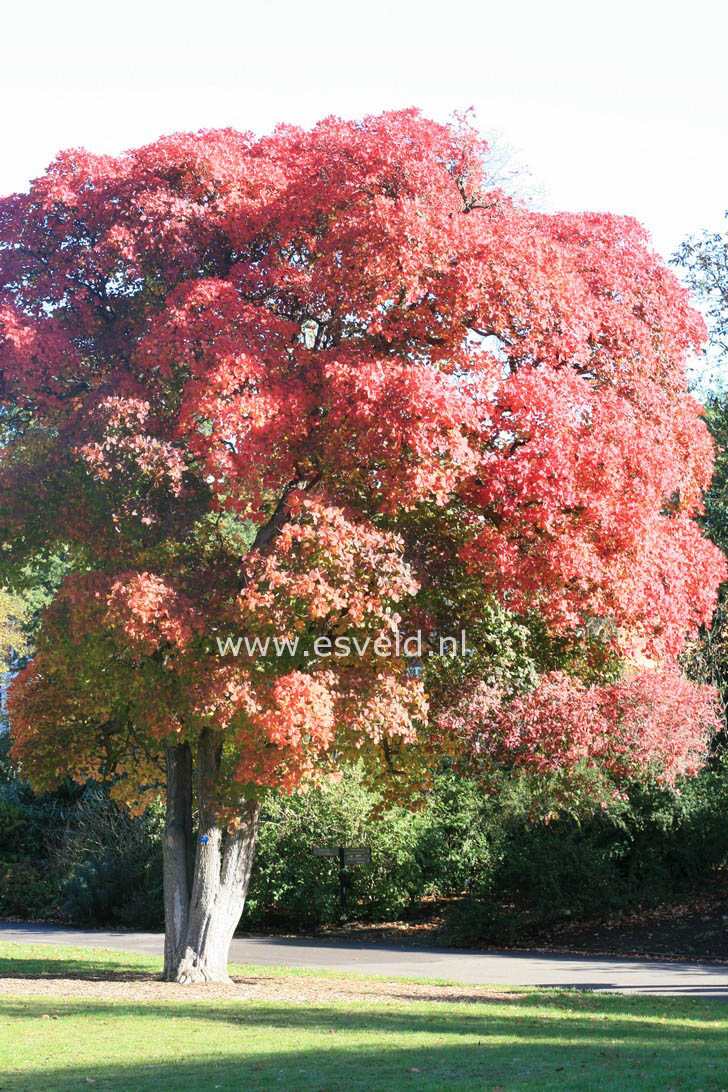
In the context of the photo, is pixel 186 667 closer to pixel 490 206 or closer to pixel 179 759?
pixel 179 759

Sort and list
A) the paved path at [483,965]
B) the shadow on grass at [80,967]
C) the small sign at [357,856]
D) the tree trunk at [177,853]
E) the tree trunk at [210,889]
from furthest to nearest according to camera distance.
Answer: the small sign at [357,856] < the shadow on grass at [80,967] < the paved path at [483,965] < the tree trunk at [177,853] < the tree trunk at [210,889]

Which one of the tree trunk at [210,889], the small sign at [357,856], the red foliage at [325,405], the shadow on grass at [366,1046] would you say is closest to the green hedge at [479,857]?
the small sign at [357,856]

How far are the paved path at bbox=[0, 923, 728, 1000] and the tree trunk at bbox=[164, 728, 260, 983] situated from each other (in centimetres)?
332

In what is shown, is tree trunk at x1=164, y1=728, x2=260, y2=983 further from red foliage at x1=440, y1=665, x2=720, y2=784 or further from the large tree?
red foliage at x1=440, y1=665, x2=720, y2=784

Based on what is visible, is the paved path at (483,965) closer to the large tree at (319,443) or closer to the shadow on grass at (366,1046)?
the shadow on grass at (366,1046)

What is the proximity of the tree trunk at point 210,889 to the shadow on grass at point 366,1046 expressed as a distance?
78.7 inches

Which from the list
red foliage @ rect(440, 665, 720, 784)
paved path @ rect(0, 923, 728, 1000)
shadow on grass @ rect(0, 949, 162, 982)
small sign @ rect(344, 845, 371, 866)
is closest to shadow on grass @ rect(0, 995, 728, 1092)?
paved path @ rect(0, 923, 728, 1000)

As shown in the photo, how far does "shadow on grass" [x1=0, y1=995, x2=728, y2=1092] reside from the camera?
775 centimetres

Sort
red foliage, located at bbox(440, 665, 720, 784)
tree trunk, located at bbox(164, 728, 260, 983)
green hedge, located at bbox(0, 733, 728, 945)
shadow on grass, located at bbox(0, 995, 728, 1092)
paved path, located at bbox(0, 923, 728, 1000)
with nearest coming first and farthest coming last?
shadow on grass, located at bbox(0, 995, 728, 1092), red foliage, located at bbox(440, 665, 720, 784), tree trunk, located at bbox(164, 728, 260, 983), paved path, located at bbox(0, 923, 728, 1000), green hedge, located at bbox(0, 733, 728, 945)

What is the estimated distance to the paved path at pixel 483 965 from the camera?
15359 millimetres

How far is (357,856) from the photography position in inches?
855

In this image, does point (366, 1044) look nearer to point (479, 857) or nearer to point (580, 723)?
point (580, 723)

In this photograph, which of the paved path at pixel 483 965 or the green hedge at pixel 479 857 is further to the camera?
the green hedge at pixel 479 857

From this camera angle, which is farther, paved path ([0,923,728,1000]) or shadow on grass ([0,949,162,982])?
shadow on grass ([0,949,162,982])
